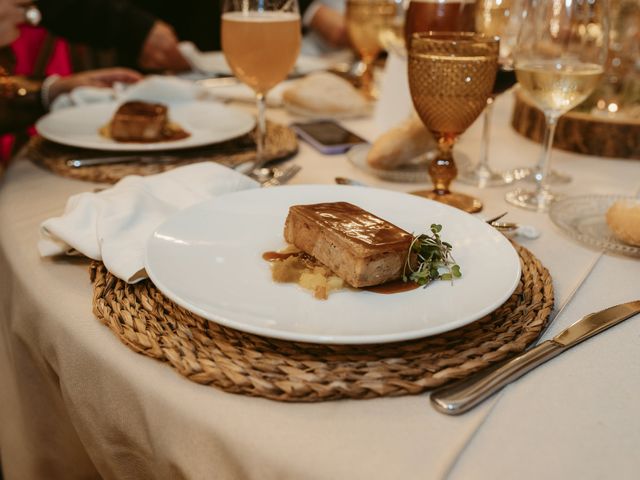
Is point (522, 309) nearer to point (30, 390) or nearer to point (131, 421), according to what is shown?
point (131, 421)

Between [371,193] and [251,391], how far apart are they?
1.48 ft

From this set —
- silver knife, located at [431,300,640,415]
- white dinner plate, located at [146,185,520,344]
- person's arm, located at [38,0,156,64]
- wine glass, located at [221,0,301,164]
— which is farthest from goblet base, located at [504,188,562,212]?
person's arm, located at [38,0,156,64]

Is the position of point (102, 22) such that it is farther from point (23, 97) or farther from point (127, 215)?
point (127, 215)

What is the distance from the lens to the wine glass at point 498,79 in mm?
1207

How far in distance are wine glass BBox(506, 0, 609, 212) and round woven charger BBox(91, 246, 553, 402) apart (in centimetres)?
52

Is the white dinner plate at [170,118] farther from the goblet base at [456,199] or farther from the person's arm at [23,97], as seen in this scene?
the goblet base at [456,199]

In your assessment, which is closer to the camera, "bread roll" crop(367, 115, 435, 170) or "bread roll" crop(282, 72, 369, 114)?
"bread roll" crop(367, 115, 435, 170)

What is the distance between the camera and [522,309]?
0.71 meters

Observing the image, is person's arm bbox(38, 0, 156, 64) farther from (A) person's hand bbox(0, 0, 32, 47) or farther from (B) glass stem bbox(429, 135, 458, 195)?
(B) glass stem bbox(429, 135, 458, 195)

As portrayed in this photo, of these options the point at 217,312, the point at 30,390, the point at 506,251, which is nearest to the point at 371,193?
the point at 506,251

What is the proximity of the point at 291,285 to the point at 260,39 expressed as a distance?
0.73m

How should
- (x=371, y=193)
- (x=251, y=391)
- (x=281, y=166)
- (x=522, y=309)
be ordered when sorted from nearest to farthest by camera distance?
(x=251, y=391) < (x=522, y=309) < (x=371, y=193) < (x=281, y=166)

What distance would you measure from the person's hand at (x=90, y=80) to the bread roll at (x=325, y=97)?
1.79ft

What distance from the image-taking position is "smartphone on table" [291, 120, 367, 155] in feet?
4.55
